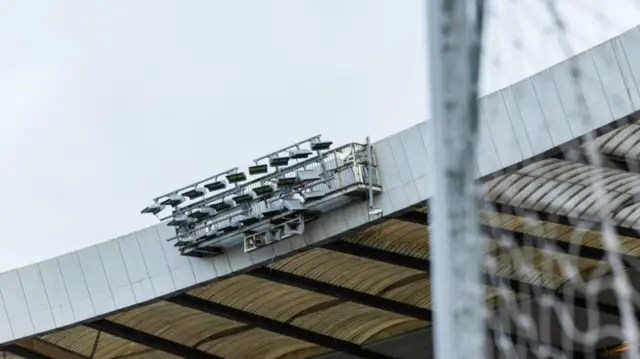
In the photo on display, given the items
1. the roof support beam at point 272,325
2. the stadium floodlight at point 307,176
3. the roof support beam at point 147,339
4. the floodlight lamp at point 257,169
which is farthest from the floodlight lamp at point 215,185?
the roof support beam at point 147,339

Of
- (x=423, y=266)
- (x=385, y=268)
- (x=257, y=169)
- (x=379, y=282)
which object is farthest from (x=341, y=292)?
(x=257, y=169)

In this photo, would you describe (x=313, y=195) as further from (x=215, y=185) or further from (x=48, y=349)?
(x=48, y=349)

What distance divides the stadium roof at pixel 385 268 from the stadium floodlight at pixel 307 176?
0.88m

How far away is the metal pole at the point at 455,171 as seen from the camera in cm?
452

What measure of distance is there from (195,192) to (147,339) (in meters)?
6.05

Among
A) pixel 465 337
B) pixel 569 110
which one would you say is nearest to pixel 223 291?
pixel 569 110

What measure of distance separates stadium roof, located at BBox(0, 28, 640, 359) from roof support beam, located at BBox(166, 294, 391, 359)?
0.04 meters

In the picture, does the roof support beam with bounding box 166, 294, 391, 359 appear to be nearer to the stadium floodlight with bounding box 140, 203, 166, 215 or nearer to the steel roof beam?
the stadium floodlight with bounding box 140, 203, 166, 215

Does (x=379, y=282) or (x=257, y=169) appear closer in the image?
(x=257, y=169)

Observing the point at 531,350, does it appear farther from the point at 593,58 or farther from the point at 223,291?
the point at 593,58

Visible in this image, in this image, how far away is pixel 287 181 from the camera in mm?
25828

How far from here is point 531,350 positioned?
36.1 metres

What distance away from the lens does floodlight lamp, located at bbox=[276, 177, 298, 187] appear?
2577 centimetres

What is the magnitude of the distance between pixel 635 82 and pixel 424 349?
51.9 feet
